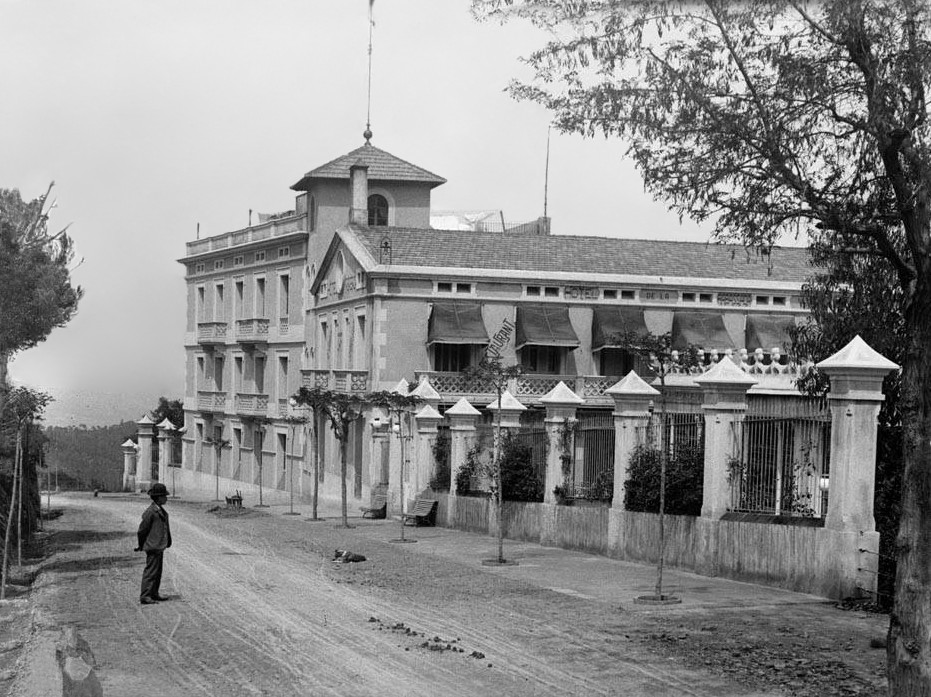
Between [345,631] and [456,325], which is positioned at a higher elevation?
[456,325]

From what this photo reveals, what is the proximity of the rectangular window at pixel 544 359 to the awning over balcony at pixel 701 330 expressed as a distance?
3.64 m

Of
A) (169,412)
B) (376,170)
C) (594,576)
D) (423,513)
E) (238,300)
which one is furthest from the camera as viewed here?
(169,412)

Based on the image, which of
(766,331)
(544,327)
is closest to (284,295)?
(544,327)

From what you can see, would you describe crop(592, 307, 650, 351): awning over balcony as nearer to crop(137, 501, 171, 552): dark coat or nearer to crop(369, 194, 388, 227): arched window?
crop(369, 194, 388, 227): arched window

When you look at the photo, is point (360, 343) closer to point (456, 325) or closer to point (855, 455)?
point (456, 325)

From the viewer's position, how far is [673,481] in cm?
1841

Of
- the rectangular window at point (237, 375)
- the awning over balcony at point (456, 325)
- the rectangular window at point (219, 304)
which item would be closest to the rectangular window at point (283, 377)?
the rectangular window at point (237, 375)

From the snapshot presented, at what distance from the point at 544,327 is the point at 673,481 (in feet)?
64.2

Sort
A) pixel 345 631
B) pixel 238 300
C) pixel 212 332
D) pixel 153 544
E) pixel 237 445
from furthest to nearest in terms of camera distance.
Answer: pixel 212 332, pixel 238 300, pixel 237 445, pixel 153 544, pixel 345 631

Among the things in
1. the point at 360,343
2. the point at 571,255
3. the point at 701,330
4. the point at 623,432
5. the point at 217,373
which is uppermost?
the point at 571,255

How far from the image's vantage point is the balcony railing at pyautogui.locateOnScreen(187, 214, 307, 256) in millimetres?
49572

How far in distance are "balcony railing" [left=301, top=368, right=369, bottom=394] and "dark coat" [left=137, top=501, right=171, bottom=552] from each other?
2106cm

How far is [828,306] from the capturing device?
655 inches

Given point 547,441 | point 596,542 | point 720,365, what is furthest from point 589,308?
→ point 720,365
